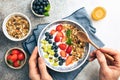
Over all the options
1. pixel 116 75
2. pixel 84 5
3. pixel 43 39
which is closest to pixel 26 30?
pixel 43 39

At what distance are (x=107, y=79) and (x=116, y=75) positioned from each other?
3 cm

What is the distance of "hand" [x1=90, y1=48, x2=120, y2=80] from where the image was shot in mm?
1160

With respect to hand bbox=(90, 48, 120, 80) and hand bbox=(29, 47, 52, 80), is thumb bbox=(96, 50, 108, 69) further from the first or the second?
hand bbox=(29, 47, 52, 80)

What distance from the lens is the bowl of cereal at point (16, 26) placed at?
4.05ft

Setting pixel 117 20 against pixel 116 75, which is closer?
pixel 116 75

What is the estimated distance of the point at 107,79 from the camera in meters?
1.17

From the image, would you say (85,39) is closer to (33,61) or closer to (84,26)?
(84,26)

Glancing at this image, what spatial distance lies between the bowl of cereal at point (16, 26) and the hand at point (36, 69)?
0.24 feet

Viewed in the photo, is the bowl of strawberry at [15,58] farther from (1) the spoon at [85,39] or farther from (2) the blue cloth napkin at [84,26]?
(1) the spoon at [85,39]

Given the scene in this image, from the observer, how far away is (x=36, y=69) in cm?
118

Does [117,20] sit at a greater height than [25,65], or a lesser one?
greater

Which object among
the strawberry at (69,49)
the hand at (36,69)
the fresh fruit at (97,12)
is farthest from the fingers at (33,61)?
the fresh fruit at (97,12)

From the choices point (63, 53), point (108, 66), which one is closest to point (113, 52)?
point (108, 66)

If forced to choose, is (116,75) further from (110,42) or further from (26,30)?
(26,30)
